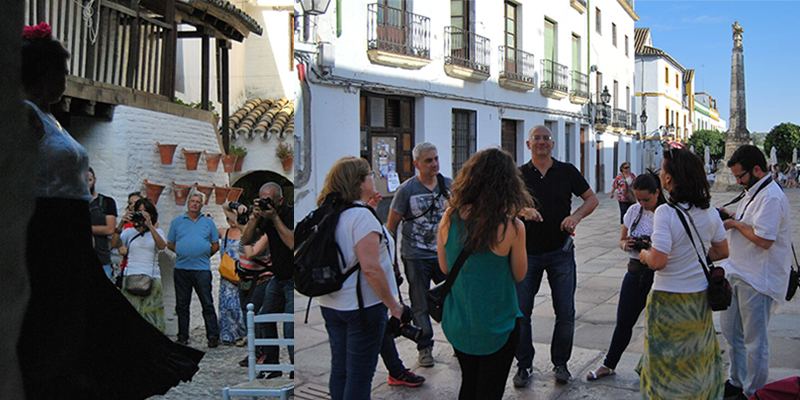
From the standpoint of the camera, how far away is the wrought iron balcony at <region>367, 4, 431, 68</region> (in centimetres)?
157

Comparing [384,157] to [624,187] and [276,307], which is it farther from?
[624,187]

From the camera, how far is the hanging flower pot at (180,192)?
92 centimetres

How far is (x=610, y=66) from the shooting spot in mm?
3104

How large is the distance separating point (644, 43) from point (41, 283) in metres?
2.96

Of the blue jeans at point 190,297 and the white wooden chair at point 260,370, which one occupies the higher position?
the blue jeans at point 190,297

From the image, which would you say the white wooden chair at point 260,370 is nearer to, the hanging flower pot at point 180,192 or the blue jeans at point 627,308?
the hanging flower pot at point 180,192

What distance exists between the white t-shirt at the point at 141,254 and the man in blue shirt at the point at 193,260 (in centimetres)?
3

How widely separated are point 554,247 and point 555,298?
0.86 feet

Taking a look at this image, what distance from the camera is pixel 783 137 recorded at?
4367 mm

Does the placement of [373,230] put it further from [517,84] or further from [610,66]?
[610,66]

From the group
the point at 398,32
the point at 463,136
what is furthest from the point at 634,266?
the point at 398,32

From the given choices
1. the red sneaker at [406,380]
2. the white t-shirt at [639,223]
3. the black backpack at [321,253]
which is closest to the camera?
the black backpack at [321,253]

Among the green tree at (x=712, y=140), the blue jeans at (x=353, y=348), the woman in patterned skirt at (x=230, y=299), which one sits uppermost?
the green tree at (x=712, y=140)

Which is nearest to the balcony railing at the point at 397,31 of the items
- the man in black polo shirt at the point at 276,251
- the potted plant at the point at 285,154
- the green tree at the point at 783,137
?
the potted plant at the point at 285,154
